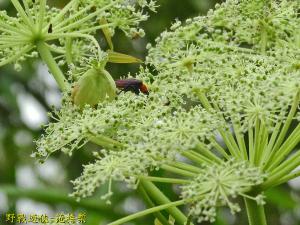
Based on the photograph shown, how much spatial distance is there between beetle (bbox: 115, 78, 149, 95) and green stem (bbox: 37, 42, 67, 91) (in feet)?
0.64

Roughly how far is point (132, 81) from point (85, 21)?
1.00 ft

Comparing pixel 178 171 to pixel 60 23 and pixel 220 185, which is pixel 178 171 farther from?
pixel 60 23

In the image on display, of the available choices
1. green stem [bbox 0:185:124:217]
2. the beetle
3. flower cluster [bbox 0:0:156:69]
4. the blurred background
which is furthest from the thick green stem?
the blurred background

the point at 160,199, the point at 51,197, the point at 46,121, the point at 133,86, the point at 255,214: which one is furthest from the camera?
the point at 46,121

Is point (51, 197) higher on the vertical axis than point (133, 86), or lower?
higher

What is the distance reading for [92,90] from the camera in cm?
264

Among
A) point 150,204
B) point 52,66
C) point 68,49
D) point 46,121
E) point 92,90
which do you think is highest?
point 46,121

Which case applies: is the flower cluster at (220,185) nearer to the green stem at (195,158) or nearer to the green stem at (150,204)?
the green stem at (195,158)

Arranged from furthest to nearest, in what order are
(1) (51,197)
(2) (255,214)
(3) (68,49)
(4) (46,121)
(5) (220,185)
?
(4) (46,121) < (1) (51,197) < (3) (68,49) < (2) (255,214) < (5) (220,185)

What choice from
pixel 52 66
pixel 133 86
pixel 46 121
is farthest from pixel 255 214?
pixel 46 121

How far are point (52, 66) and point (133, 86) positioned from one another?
0.30 m

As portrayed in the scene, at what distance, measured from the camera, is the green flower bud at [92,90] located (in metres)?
2.64

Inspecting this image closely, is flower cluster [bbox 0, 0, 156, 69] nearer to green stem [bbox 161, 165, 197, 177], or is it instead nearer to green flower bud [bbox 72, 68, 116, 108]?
green flower bud [bbox 72, 68, 116, 108]

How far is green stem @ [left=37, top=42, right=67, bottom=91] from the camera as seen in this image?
2.78 metres
